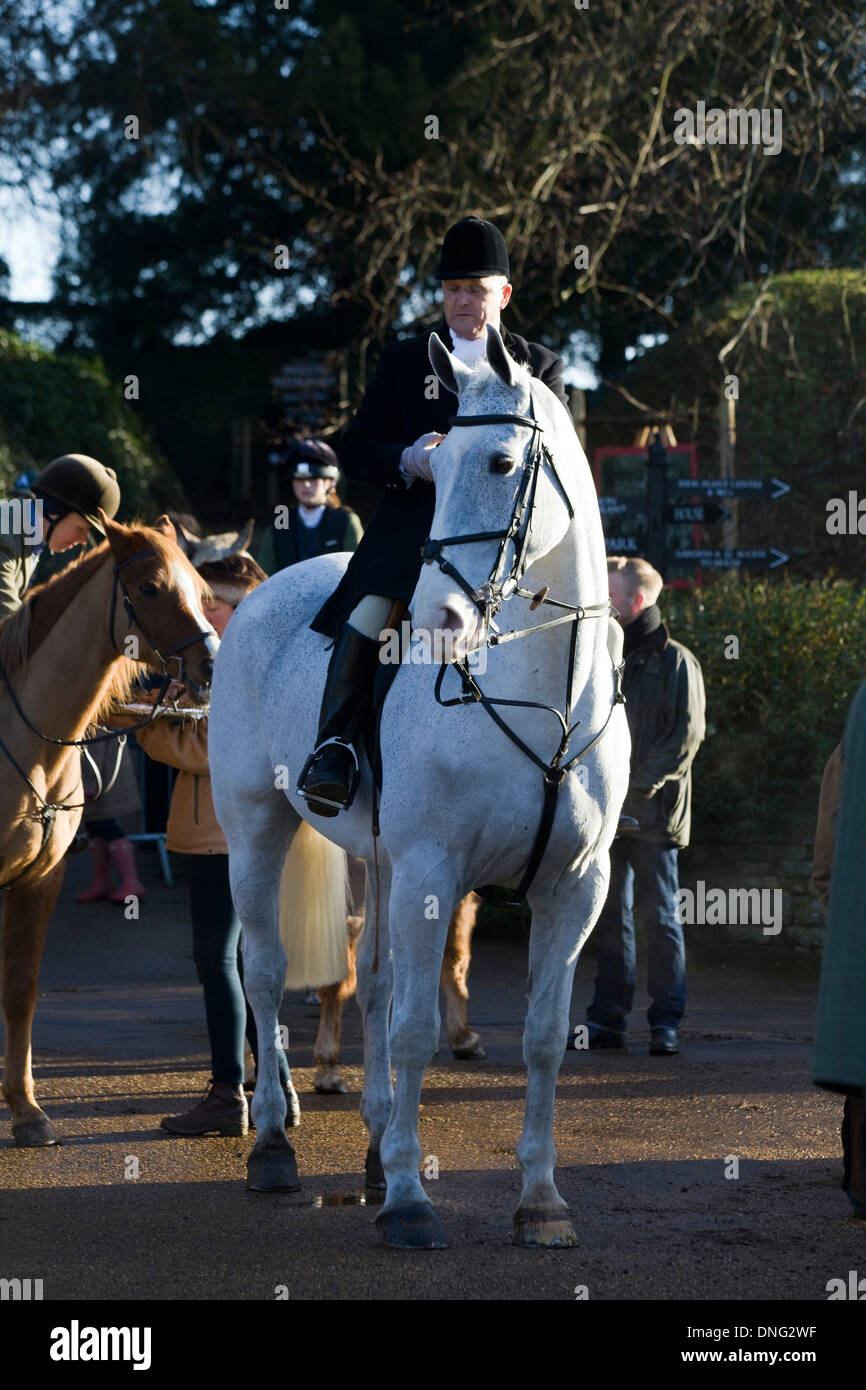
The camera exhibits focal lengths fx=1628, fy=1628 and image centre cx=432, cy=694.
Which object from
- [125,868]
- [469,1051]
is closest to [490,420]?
[469,1051]

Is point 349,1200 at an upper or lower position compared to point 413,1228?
lower

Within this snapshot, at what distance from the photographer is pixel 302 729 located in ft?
19.6

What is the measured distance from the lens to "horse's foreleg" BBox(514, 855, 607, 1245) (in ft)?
16.7

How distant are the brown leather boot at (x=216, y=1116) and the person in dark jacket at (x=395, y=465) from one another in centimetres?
167

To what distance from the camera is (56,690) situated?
6.54 m

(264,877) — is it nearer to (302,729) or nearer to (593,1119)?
(302,729)

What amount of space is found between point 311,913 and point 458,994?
61.2 inches

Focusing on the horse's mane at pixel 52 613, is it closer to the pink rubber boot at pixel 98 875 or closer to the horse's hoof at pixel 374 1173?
the horse's hoof at pixel 374 1173

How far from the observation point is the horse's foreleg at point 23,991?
6402 mm

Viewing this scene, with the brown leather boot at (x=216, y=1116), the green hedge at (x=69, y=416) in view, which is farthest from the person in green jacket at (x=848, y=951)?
the green hedge at (x=69, y=416)

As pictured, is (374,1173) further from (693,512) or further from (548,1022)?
(693,512)

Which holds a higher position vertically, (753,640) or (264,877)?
(753,640)

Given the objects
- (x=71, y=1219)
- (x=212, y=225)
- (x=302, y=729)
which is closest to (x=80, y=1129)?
(x=71, y=1219)

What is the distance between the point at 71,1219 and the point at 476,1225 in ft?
4.37
